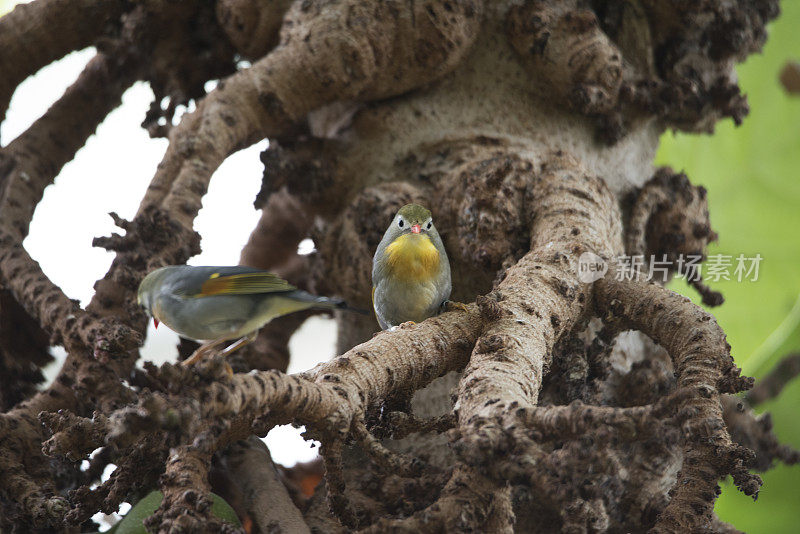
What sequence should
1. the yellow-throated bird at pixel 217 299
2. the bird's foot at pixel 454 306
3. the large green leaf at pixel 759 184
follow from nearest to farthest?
1. the yellow-throated bird at pixel 217 299
2. the bird's foot at pixel 454 306
3. the large green leaf at pixel 759 184

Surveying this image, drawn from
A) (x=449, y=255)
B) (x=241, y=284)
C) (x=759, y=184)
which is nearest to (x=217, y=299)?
(x=241, y=284)

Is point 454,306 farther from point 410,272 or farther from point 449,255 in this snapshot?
point 449,255

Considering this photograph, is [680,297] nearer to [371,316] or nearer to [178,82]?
[371,316]

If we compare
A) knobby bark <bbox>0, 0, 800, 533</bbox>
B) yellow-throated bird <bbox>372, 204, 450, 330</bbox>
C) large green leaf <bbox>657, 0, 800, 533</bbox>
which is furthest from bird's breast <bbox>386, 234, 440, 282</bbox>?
large green leaf <bbox>657, 0, 800, 533</bbox>

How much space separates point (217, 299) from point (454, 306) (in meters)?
0.55

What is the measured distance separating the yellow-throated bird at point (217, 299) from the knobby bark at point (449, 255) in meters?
0.13

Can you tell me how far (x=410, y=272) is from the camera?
1.72 meters

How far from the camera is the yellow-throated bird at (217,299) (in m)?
1.47

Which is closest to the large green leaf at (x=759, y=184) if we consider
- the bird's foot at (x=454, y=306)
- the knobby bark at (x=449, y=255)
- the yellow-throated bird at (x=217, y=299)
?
the knobby bark at (x=449, y=255)

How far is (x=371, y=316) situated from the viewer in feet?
6.96

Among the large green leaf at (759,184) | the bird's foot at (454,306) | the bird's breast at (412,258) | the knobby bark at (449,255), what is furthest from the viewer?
the large green leaf at (759,184)

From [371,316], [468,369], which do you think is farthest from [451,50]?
[468,369]

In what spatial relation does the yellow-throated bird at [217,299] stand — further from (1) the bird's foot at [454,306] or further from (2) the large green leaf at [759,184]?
(2) the large green leaf at [759,184]

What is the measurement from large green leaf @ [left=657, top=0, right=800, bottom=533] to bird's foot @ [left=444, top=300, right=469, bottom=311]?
152cm
